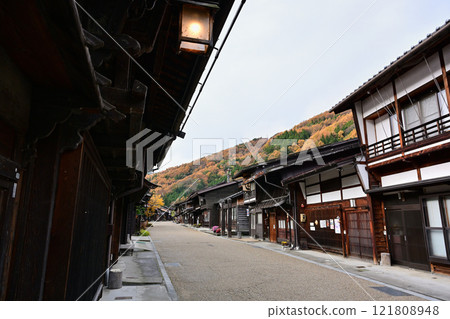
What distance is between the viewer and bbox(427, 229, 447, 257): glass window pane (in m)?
9.53

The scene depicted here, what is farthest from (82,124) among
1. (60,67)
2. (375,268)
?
(375,268)

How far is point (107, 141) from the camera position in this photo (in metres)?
4.41

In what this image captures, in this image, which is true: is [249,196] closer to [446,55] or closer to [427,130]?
[427,130]

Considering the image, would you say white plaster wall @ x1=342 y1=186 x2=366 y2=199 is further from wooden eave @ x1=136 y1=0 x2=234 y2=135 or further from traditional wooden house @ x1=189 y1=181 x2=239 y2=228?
traditional wooden house @ x1=189 y1=181 x2=239 y2=228

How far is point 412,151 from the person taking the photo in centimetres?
1032

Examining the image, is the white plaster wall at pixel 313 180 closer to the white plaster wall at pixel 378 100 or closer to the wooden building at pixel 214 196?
the white plaster wall at pixel 378 100

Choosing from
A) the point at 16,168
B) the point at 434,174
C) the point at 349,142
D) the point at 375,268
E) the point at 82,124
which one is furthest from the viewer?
the point at 349,142

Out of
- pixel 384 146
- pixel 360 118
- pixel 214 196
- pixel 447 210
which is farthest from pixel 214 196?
pixel 447 210

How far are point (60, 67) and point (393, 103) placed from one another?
1259cm

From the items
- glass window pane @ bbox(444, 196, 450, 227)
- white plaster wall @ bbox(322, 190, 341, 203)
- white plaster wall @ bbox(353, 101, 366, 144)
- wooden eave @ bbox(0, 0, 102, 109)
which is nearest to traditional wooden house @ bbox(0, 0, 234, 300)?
wooden eave @ bbox(0, 0, 102, 109)

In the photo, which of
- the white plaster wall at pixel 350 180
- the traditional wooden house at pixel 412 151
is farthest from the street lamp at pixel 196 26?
the white plaster wall at pixel 350 180

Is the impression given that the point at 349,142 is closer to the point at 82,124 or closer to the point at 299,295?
the point at 299,295

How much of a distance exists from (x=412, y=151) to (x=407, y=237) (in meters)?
3.39

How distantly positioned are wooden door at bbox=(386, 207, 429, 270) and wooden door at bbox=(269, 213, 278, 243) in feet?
36.0
